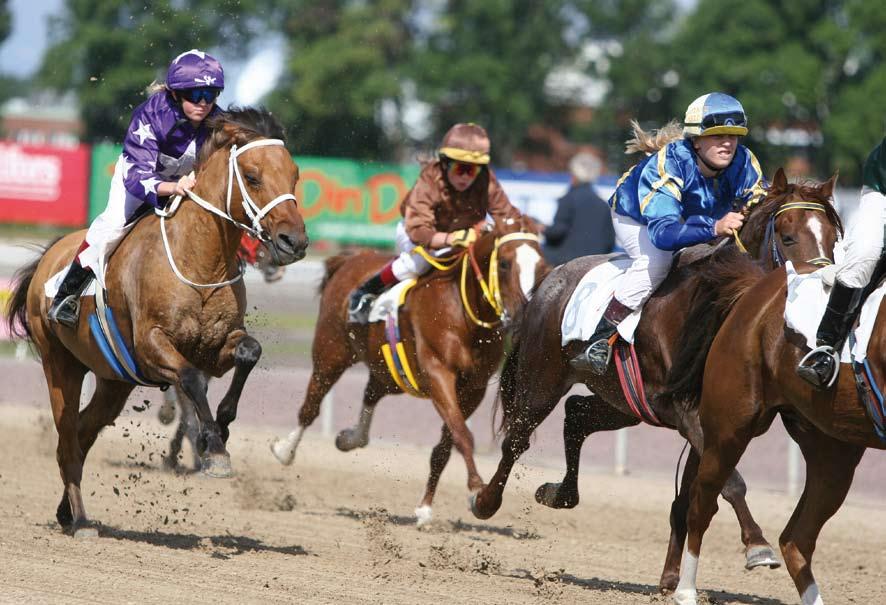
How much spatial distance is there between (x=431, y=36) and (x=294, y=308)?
23.8 meters

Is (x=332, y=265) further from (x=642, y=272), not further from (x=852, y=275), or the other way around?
(x=852, y=275)

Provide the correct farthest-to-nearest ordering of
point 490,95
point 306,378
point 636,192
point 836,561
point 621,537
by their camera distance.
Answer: point 490,95
point 306,378
point 621,537
point 836,561
point 636,192

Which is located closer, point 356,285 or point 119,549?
point 119,549

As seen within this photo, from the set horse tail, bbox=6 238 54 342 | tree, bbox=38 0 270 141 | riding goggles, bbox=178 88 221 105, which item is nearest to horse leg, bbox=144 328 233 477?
riding goggles, bbox=178 88 221 105

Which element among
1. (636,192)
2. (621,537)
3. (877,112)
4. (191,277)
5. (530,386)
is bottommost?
(621,537)

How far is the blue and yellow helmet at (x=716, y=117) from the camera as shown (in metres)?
5.93

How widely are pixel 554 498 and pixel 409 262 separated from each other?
2.29 metres

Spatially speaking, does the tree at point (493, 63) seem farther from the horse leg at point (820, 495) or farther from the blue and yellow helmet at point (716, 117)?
the horse leg at point (820, 495)

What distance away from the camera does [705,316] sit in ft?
18.9

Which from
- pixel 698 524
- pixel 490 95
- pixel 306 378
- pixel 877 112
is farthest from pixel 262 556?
pixel 490 95

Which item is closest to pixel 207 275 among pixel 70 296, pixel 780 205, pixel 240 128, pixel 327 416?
pixel 240 128

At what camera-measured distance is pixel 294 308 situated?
68.8 ft

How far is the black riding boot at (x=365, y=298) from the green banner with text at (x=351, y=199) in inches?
555

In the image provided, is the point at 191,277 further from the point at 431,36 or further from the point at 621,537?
the point at 431,36
